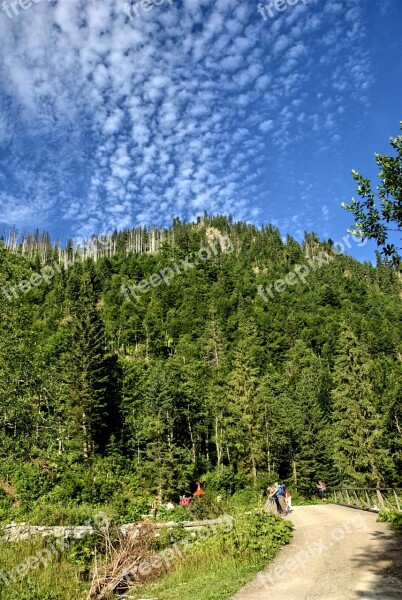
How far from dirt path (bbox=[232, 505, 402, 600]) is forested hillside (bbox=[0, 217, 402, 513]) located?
287 inches

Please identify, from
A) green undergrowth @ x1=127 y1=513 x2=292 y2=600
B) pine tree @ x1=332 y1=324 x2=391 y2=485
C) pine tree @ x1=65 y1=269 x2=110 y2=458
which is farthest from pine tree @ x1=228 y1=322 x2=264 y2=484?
green undergrowth @ x1=127 y1=513 x2=292 y2=600

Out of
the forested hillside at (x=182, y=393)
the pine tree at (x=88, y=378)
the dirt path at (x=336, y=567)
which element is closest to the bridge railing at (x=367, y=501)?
the dirt path at (x=336, y=567)

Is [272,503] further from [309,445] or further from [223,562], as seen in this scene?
[309,445]

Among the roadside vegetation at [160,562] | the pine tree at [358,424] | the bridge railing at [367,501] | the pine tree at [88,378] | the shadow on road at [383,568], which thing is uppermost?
the pine tree at [88,378]

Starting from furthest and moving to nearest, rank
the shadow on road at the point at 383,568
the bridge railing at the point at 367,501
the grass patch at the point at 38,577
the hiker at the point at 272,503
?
1. the bridge railing at the point at 367,501
2. the hiker at the point at 272,503
3. the grass patch at the point at 38,577
4. the shadow on road at the point at 383,568

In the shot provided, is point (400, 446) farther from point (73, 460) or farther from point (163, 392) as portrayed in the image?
point (73, 460)

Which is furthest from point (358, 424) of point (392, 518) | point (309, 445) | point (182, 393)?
point (392, 518)

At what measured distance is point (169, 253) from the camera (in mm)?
150250

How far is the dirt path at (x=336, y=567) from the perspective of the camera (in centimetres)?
775

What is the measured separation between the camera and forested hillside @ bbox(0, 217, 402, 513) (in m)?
13.0

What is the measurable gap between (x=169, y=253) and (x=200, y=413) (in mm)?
103013

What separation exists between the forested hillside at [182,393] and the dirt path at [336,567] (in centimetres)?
730

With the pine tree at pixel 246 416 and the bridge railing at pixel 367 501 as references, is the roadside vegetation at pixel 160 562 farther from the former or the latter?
the pine tree at pixel 246 416

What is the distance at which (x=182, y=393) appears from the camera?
172 feet
